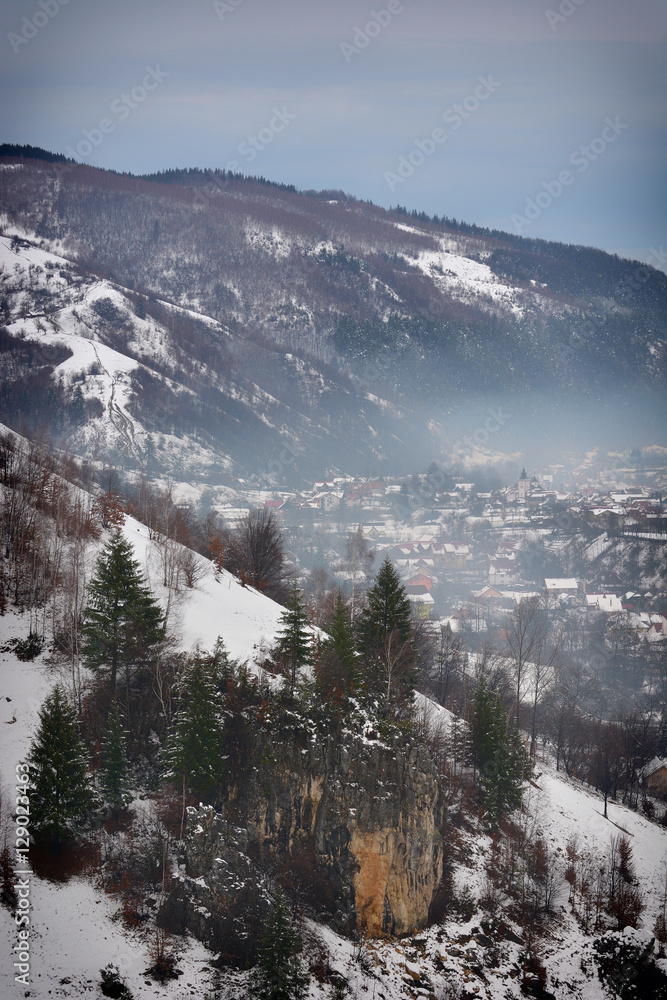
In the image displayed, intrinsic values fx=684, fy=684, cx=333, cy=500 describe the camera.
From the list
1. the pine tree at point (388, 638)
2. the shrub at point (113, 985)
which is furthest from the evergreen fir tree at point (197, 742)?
the pine tree at point (388, 638)

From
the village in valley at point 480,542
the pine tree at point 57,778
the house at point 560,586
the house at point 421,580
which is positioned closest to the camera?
the pine tree at point 57,778

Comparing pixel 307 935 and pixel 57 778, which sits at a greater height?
pixel 57 778

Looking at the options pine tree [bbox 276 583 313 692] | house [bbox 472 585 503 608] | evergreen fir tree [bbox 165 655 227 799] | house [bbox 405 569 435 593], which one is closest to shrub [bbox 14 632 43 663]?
evergreen fir tree [bbox 165 655 227 799]

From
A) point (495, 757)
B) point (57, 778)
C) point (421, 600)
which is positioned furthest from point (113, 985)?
point (421, 600)

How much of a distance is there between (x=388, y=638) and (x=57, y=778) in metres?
16.3

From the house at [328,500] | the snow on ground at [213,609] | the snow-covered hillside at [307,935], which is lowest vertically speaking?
the snow-covered hillside at [307,935]

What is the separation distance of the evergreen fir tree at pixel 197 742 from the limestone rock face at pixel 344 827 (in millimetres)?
1374

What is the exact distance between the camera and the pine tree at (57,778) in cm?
2575

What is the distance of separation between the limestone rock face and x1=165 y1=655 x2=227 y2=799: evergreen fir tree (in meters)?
1.37

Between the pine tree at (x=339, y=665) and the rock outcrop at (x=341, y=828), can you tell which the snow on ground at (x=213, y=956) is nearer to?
the rock outcrop at (x=341, y=828)

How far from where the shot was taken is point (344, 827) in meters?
30.1

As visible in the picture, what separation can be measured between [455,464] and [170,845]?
173545 millimetres

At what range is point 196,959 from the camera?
25.4 metres

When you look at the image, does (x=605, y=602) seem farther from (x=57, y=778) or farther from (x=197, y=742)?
(x=57, y=778)
